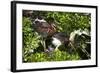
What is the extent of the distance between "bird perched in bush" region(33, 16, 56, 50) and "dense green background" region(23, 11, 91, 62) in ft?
0.09

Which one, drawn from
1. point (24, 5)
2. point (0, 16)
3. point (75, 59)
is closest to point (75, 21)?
point (75, 59)

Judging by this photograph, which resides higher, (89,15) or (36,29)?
(89,15)

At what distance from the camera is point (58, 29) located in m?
1.84

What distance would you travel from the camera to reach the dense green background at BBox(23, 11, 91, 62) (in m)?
1.75

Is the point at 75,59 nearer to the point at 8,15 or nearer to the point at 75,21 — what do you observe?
the point at 75,21

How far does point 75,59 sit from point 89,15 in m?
0.39

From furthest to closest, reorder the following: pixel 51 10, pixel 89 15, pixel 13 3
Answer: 1. pixel 89 15
2. pixel 51 10
3. pixel 13 3

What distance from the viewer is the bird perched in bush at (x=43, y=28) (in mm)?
1778

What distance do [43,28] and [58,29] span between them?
0.41 ft

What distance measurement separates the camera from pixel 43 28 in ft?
5.90

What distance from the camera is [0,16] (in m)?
1.70

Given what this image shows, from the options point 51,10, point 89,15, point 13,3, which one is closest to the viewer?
point 13,3

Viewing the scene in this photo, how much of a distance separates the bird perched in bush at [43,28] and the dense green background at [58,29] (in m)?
0.03

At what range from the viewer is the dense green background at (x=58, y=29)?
1.75 meters
